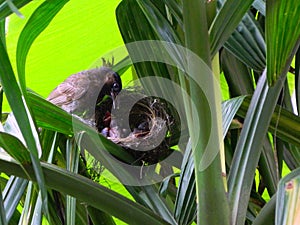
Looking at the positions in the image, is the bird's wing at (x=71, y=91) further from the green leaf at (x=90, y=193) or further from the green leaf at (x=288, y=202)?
the green leaf at (x=288, y=202)

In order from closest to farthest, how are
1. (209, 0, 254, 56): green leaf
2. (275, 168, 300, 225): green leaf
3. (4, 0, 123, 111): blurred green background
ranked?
(275, 168, 300, 225): green leaf, (209, 0, 254, 56): green leaf, (4, 0, 123, 111): blurred green background

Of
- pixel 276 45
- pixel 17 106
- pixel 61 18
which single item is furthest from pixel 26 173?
pixel 61 18

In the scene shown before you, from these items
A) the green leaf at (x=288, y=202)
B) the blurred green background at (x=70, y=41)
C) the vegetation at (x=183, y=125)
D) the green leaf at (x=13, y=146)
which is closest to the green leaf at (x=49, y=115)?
the vegetation at (x=183, y=125)

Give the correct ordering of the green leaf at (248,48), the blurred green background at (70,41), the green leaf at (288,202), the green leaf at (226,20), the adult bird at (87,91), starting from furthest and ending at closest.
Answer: the blurred green background at (70,41) → the adult bird at (87,91) → the green leaf at (248,48) → the green leaf at (226,20) → the green leaf at (288,202)

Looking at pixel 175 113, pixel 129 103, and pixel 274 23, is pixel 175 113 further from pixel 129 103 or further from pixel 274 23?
pixel 274 23

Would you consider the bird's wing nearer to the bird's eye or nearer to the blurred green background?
the bird's eye

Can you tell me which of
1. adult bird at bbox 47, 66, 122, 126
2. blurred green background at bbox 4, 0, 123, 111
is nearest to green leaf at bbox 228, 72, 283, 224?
adult bird at bbox 47, 66, 122, 126

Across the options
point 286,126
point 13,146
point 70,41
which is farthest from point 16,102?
point 70,41

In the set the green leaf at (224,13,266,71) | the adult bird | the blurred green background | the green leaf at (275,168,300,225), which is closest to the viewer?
the green leaf at (275,168,300,225)
